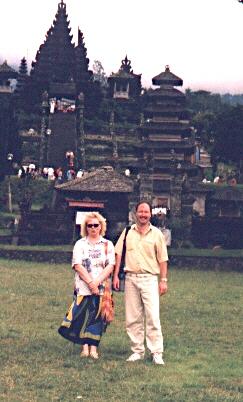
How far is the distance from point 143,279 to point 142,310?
0.45 meters

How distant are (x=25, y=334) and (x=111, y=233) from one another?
2558 centimetres

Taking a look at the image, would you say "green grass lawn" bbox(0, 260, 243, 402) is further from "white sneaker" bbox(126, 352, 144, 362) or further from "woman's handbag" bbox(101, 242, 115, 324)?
"woman's handbag" bbox(101, 242, 115, 324)

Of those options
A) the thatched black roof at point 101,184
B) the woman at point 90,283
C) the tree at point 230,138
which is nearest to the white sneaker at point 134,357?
the woman at point 90,283

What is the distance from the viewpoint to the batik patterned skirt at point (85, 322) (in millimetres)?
12078

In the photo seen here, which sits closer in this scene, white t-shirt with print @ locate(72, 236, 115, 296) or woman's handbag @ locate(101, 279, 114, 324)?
woman's handbag @ locate(101, 279, 114, 324)

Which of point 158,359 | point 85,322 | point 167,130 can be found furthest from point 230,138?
point 158,359

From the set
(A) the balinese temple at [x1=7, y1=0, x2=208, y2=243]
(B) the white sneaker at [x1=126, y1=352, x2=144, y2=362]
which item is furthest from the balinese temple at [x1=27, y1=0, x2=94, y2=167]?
(B) the white sneaker at [x1=126, y1=352, x2=144, y2=362]

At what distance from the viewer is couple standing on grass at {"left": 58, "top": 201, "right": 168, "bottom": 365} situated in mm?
12070

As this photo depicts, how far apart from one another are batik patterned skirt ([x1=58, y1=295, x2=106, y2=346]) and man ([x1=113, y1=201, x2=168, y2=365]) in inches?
14.3

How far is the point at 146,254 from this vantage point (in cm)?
1214

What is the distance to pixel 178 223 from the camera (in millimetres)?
41062

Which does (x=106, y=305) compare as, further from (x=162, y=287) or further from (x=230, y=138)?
(x=230, y=138)

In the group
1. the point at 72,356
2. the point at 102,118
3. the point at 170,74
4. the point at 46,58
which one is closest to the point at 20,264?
the point at 72,356

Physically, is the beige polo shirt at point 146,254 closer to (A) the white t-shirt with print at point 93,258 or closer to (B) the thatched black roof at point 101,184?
Result: (A) the white t-shirt with print at point 93,258
